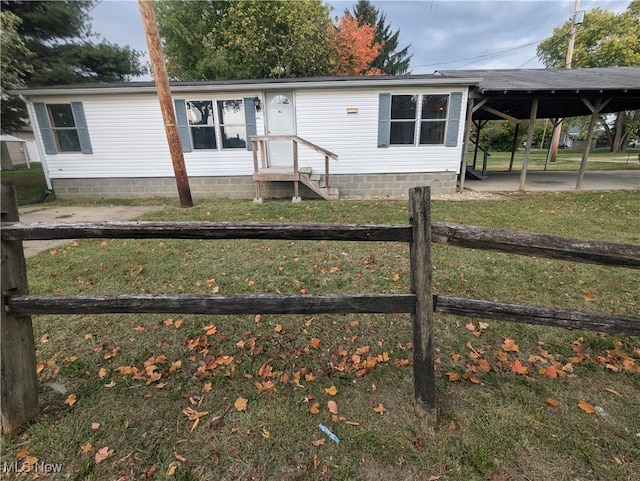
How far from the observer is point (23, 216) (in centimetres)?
750

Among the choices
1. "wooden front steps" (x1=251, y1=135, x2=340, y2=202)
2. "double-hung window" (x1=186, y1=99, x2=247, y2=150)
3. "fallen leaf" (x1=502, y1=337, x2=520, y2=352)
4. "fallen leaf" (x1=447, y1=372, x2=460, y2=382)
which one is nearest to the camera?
"fallen leaf" (x1=447, y1=372, x2=460, y2=382)

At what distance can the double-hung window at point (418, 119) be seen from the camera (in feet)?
30.9

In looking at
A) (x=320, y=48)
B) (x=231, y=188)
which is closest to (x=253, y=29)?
(x=320, y=48)

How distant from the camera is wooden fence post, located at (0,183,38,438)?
1.64 meters

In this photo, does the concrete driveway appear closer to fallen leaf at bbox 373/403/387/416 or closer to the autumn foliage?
fallen leaf at bbox 373/403/387/416

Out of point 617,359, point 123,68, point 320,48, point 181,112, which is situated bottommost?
point 617,359

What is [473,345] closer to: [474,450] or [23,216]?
[474,450]

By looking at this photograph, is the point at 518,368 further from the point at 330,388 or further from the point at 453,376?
the point at 330,388

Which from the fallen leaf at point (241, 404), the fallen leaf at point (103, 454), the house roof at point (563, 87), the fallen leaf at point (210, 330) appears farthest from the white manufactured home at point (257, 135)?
the fallen leaf at point (103, 454)

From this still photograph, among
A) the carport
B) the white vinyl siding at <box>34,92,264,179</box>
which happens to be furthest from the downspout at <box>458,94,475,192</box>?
the white vinyl siding at <box>34,92,264,179</box>

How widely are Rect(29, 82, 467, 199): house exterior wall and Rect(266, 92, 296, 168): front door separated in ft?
0.91

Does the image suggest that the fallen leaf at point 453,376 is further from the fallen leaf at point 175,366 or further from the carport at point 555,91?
the carport at point 555,91

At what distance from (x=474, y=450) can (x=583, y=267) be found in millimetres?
3559

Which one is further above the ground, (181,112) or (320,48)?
(320,48)
